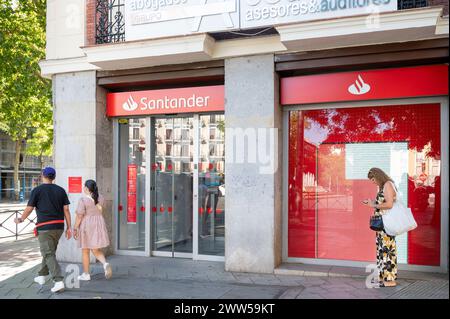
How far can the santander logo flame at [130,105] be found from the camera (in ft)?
30.2

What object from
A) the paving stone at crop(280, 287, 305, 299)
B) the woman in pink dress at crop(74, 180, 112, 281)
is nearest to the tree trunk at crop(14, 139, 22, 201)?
the woman in pink dress at crop(74, 180, 112, 281)

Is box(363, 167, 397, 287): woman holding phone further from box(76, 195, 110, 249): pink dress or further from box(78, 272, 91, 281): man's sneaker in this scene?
box(78, 272, 91, 281): man's sneaker

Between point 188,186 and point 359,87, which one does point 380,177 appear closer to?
point 359,87

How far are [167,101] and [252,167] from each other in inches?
87.5

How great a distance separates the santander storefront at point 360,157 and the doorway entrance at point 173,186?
1.52 m

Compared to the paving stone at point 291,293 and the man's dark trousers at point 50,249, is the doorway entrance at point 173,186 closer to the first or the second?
the paving stone at point 291,293

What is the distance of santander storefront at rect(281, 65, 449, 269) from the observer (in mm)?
7348

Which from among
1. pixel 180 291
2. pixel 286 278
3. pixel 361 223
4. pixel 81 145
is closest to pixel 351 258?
pixel 361 223

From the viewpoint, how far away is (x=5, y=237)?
13.2 metres

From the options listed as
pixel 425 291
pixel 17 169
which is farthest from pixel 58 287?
pixel 17 169

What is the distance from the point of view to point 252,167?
794cm

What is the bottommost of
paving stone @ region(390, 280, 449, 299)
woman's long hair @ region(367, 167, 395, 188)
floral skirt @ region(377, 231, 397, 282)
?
paving stone @ region(390, 280, 449, 299)

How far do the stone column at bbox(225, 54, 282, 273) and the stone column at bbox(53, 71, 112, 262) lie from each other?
270cm

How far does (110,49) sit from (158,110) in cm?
145
